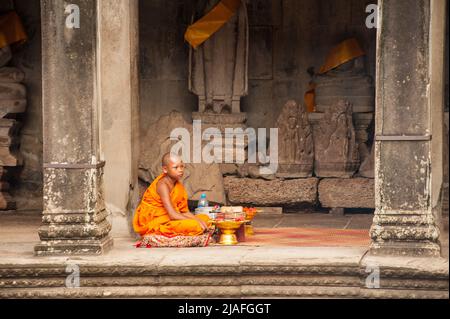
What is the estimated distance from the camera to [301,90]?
15.3m

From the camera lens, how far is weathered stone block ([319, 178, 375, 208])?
14.5 meters

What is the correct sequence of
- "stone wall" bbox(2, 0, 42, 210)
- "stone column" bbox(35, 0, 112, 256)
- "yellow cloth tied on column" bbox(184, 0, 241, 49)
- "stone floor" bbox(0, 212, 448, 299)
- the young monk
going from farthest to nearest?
"stone wall" bbox(2, 0, 42, 210) < "yellow cloth tied on column" bbox(184, 0, 241, 49) < the young monk < "stone column" bbox(35, 0, 112, 256) < "stone floor" bbox(0, 212, 448, 299)

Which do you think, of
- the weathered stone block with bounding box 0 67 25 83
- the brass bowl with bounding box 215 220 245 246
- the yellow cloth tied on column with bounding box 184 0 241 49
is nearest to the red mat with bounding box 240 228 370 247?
the brass bowl with bounding box 215 220 245 246

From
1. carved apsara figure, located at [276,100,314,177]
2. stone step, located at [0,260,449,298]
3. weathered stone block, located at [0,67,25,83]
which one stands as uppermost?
weathered stone block, located at [0,67,25,83]

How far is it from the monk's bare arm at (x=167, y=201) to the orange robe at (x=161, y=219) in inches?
2.0

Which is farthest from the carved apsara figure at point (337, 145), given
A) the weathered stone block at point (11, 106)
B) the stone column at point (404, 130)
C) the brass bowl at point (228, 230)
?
the weathered stone block at point (11, 106)

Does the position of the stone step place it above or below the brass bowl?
below

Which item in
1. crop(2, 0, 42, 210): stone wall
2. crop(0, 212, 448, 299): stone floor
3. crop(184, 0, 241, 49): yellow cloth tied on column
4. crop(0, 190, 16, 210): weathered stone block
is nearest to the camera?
crop(0, 212, 448, 299): stone floor

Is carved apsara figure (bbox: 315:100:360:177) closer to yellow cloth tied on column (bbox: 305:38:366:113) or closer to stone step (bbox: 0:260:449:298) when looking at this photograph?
yellow cloth tied on column (bbox: 305:38:366:113)

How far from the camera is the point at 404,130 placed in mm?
10844

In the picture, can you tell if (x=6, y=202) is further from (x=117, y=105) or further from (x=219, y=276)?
(x=219, y=276)

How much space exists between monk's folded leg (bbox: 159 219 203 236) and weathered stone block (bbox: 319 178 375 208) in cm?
321

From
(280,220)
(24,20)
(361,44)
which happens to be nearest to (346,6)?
(361,44)

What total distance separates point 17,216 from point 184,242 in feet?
12.0
